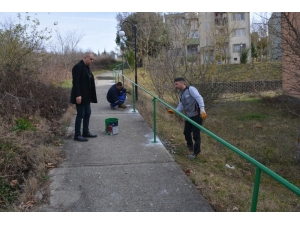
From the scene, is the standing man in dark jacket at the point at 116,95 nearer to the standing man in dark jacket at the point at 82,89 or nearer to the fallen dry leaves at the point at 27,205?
the standing man in dark jacket at the point at 82,89

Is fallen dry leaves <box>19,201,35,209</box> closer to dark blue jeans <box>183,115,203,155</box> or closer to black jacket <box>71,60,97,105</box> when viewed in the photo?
black jacket <box>71,60,97,105</box>

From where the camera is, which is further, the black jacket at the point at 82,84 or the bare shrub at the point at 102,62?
the bare shrub at the point at 102,62

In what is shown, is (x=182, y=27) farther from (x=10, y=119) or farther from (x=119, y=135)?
(x=10, y=119)

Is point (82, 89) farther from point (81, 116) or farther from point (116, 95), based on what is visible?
point (116, 95)

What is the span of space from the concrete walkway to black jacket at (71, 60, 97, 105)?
0.85 meters

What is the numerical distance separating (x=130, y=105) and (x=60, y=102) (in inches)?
95.8

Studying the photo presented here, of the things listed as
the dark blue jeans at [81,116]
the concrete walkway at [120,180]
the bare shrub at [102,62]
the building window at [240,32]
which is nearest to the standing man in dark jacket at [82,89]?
the dark blue jeans at [81,116]

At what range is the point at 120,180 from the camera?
165 inches

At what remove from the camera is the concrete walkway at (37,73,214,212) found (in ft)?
11.5

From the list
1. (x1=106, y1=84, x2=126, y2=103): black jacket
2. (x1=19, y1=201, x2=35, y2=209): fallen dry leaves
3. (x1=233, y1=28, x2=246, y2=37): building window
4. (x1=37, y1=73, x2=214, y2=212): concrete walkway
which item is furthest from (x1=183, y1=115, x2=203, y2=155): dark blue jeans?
(x1=233, y1=28, x2=246, y2=37): building window

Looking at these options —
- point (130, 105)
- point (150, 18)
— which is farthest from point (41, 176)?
point (150, 18)

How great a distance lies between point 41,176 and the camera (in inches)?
166

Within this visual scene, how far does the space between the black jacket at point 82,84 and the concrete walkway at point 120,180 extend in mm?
847

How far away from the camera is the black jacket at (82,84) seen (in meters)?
5.59
